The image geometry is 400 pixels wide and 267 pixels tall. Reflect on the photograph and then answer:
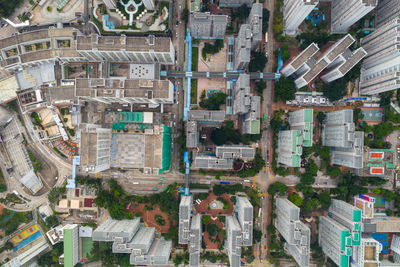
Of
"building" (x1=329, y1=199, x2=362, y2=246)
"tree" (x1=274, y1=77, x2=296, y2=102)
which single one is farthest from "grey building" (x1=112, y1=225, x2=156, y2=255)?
"tree" (x1=274, y1=77, x2=296, y2=102)

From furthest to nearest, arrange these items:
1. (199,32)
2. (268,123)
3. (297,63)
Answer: (268,123) < (199,32) < (297,63)

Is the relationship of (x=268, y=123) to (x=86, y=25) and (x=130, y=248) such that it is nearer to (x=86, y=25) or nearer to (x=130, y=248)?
(x=130, y=248)

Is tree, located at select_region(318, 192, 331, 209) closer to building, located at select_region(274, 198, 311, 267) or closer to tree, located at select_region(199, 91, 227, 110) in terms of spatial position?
building, located at select_region(274, 198, 311, 267)

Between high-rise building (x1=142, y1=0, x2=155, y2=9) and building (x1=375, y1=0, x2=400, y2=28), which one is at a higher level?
high-rise building (x1=142, y1=0, x2=155, y2=9)

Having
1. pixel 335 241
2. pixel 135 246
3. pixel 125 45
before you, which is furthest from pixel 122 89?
pixel 335 241

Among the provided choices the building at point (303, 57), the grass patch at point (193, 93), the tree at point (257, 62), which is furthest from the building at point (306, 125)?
the grass patch at point (193, 93)

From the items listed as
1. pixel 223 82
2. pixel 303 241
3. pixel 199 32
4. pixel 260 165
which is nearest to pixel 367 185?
pixel 303 241

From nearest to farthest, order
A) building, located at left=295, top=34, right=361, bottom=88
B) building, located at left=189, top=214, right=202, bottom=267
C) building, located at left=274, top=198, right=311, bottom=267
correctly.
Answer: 1. building, located at left=274, top=198, right=311, bottom=267
2. building, located at left=189, top=214, right=202, bottom=267
3. building, located at left=295, top=34, right=361, bottom=88
